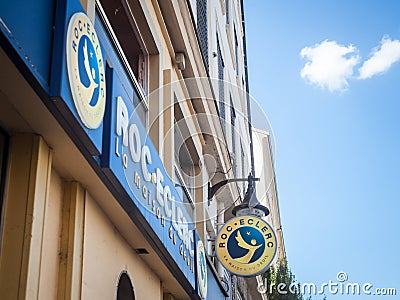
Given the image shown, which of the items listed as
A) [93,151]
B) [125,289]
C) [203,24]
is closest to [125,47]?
[125,289]

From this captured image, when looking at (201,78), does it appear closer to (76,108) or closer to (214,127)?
(214,127)

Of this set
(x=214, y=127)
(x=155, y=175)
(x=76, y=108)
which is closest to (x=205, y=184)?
(x=214, y=127)

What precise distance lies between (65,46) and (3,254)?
4.56 feet

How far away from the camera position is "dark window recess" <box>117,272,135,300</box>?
7086 mm

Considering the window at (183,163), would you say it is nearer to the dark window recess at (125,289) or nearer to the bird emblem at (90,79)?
the dark window recess at (125,289)

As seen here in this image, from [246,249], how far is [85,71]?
23.6 feet

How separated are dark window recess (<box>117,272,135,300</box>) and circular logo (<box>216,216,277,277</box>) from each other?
4.25 metres

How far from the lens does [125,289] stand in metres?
7.21

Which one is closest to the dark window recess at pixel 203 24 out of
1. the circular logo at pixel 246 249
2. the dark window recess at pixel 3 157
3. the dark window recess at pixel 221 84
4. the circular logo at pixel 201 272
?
the dark window recess at pixel 221 84

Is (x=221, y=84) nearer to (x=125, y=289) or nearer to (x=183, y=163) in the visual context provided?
(x=183, y=163)

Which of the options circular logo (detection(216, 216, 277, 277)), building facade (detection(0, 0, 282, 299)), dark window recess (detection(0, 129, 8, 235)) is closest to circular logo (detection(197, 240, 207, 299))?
building facade (detection(0, 0, 282, 299))

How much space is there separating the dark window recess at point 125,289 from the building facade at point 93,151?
12 millimetres

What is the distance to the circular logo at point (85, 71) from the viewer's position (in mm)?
4426

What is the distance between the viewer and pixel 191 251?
9148 mm
